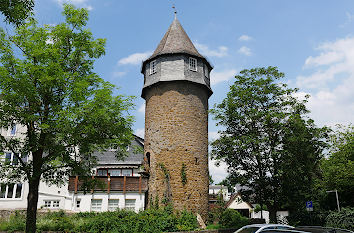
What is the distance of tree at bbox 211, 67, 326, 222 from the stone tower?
3.03m

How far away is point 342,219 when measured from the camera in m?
19.0

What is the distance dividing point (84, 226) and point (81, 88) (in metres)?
7.75

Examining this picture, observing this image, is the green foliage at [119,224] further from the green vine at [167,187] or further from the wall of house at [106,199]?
the wall of house at [106,199]

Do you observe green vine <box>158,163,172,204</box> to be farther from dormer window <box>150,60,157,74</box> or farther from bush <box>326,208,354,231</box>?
bush <box>326,208,354,231</box>

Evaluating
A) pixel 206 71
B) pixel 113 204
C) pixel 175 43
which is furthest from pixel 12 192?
pixel 206 71

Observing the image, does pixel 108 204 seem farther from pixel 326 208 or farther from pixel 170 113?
pixel 326 208

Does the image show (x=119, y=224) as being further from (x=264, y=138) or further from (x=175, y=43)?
(x=175, y=43)

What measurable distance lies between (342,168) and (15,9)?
20.0 metres

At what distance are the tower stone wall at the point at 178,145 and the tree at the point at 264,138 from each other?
2991 mm

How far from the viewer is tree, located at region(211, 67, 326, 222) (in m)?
16.2

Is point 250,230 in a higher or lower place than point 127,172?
lower

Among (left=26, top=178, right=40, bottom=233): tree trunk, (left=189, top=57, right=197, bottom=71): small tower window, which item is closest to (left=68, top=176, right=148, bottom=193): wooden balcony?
(left=189, top=57, right=197, bottom=71): small tower window

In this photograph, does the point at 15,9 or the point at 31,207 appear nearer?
the point at 15,9

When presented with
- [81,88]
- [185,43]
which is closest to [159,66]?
[185,43]
